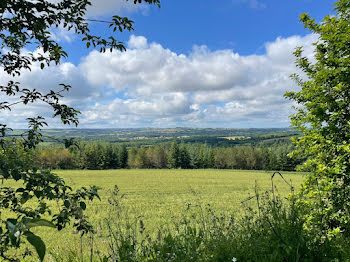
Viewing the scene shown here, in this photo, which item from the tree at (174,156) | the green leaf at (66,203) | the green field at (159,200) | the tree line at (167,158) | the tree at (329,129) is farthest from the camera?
the tree at (174,156)

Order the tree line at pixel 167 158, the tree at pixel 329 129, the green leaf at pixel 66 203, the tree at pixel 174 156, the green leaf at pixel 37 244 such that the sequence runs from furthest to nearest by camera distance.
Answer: the tree at pixel 174 156 < the tree line at pixel 167 158 < the tree at pixel 329 129 < the green leaf at pixel 66 203 < the green leaf at pixel 37 244

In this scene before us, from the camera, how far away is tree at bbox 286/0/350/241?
164 inches

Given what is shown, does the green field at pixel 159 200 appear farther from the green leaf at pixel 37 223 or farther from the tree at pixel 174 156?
the tree at pixel 174 156

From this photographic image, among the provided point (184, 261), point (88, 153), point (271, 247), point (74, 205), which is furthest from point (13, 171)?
point (88, 153)

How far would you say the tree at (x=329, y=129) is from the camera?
13.7ft

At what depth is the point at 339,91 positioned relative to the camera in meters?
4.48

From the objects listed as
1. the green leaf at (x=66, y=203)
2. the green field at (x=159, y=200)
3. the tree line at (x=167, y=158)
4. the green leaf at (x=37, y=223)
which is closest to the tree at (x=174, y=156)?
the tree line at (x=167, y=158)

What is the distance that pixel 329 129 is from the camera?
4.55m

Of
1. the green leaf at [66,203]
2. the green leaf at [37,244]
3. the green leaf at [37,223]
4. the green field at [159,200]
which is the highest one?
the green leaf at [37,223]

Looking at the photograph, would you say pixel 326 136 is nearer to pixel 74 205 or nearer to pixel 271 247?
pixel 271 247

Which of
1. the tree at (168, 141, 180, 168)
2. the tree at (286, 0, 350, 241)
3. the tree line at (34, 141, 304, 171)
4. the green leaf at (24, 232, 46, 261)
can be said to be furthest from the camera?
the tree at (168, 141, 180, 168)

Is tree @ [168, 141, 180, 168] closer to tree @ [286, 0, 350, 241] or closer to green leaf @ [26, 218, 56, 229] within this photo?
tree @ [286, 0, 350, 241]

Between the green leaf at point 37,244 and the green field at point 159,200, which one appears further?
the green field at point 159,200

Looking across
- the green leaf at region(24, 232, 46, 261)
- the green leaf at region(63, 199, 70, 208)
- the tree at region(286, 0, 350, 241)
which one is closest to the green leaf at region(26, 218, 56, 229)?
the green leaf at region(24, 232, 46, 261)
